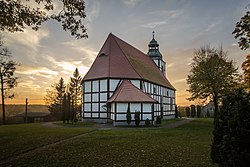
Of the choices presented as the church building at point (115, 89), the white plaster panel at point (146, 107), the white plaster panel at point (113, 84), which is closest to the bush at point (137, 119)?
the church building at point (115, 89)

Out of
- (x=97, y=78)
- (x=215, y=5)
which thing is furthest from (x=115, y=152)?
(x=97, y=78)

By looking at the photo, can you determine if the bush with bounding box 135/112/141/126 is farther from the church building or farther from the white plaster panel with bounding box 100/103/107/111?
the white plaster panel with bounding box 100/103/107/111

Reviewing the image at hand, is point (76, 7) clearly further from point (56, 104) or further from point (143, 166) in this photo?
point (56, 104)

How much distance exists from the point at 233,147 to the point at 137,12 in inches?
450

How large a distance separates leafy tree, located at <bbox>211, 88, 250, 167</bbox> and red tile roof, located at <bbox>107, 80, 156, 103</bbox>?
17.9 meters

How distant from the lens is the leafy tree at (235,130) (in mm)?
4961

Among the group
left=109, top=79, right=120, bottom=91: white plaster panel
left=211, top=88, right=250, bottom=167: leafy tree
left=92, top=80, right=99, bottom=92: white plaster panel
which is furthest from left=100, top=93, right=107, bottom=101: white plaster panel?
left=211, top=88, right=250, bottom=167: leafy tree

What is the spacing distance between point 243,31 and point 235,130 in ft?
28.7

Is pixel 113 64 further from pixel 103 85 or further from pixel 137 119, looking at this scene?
pixel 137 119

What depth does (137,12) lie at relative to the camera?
14570 mm

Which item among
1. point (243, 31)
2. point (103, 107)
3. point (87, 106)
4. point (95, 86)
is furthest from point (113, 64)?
point (243, 31)

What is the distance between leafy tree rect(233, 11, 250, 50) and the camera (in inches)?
453

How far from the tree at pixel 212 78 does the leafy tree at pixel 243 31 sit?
44.8ft

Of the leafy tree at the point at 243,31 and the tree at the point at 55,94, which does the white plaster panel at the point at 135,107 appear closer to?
the leafy tree at the point at 243,31
